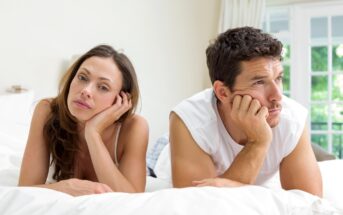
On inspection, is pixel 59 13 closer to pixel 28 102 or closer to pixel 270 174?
pixel 28 102

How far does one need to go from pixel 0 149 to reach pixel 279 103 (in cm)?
116

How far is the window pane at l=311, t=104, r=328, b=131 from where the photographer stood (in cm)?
403

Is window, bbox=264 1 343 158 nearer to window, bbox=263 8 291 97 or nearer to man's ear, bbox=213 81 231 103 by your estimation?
window, bbox=263 8 291 97

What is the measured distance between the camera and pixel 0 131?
187cm

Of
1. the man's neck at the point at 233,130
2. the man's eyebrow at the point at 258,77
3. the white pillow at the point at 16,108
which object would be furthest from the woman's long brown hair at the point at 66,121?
the white pillow at the point at 16,108

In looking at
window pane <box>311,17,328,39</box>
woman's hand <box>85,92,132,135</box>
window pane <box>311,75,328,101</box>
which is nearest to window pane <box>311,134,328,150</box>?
window pane <box>311,75,328,101</box>

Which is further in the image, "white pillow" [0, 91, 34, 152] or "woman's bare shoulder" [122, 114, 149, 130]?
"white pillow" [0, 91, 34, 152]

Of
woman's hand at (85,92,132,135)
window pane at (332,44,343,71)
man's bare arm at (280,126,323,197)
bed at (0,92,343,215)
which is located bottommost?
man's bare arm at (280,126,323,197)

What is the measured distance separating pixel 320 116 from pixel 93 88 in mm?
3175

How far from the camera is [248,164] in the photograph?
1.28 metres

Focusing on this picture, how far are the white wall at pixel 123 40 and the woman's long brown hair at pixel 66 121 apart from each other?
88 centimetres

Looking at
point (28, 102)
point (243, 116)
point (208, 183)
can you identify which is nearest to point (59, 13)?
point (28, 102)

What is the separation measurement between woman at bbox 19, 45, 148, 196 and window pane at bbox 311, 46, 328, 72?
115 inches

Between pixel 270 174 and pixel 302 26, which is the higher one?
pixel 302 26
